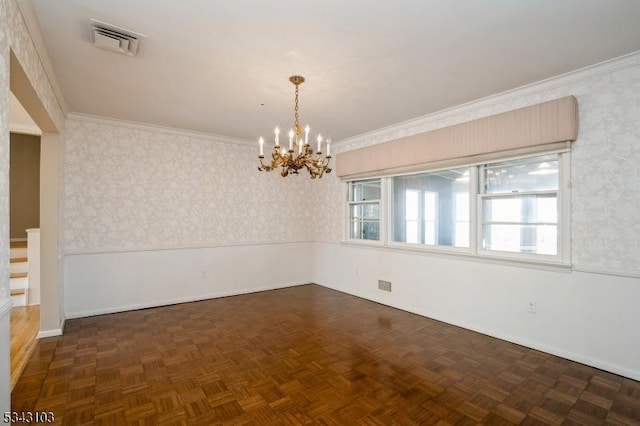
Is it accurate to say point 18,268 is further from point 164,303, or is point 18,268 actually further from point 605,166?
point 605,166

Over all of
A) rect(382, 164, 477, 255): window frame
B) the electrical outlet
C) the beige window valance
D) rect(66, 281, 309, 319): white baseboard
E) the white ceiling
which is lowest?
rect(66, 281, 309, 319): white baseboard

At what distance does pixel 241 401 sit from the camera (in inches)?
90.2

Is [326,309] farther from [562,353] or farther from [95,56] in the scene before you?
[95,56]

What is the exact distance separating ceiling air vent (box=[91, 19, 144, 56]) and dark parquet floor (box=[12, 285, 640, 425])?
2690 millimetres

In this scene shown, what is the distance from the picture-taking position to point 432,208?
4.42 m

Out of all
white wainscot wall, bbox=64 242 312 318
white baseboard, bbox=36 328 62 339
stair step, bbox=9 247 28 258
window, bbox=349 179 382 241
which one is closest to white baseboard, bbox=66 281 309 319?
white wainscot wall, bbox=64 242 312 318

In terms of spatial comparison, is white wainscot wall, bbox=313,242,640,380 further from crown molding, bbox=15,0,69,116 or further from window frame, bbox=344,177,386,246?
crown molding, bbox=15,0,69,116

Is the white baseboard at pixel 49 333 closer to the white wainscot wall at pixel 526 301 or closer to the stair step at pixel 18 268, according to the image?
the stair step at pixel 18 268

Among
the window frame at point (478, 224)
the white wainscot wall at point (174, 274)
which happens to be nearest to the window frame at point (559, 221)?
the window frame at point (478, 224)

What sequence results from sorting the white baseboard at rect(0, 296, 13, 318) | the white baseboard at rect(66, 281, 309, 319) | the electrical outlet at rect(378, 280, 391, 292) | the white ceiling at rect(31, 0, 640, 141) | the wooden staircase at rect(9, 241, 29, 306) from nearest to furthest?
the white baseboard at rect(0, 296, 13, 318), the white ceiling at rect(31, 0, 640, 141), the white baseboard at rect(66, 281, 309, 319), the wooden staircase at rect(9, 241, 29, 306), the electrical outlet at rect(378, 280, 391, 292)

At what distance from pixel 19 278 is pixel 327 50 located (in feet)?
18.3

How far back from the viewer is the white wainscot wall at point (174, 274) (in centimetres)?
418

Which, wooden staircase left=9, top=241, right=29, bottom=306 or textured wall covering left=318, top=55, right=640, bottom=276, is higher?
textured wall covering left=318, top=55, right=640, bottom=276

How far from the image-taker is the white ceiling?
2039 mm
